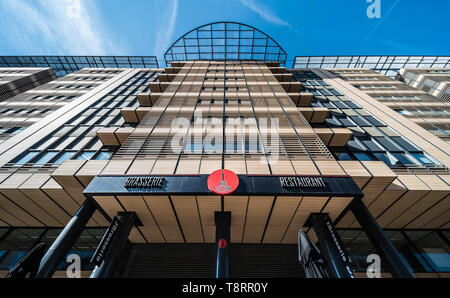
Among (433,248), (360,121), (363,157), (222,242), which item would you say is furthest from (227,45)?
(433,248)

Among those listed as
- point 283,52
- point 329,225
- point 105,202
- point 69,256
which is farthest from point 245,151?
point 283,52

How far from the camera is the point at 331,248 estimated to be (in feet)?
22.2

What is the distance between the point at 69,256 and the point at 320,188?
15448 mm

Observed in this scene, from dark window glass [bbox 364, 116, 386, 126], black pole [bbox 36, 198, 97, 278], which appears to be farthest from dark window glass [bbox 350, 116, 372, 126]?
black pole [bbox 36, 198, 97, 278]

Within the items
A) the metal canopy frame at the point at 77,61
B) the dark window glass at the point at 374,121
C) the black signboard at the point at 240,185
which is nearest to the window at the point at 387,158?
the dark window glass at the point at 374,121

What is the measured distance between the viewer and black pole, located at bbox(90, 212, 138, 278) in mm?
6121

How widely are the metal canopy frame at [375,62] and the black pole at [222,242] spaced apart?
119ft

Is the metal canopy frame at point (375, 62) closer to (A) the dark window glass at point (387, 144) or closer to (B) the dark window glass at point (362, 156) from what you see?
(A) the dark window glass at point (387, 144)

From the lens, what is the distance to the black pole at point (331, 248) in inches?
244

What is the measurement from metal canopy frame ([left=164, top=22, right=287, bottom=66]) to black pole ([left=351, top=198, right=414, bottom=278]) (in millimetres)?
29786

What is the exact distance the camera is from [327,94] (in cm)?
2130

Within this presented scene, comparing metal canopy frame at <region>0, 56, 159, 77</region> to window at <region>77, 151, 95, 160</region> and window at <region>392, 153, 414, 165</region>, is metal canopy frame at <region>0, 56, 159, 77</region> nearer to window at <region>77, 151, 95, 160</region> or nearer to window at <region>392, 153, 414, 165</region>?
window at <region>77, 151, 95, 160</region>

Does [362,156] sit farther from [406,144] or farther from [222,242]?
[222,242]

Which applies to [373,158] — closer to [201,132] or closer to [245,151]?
[245,151]
